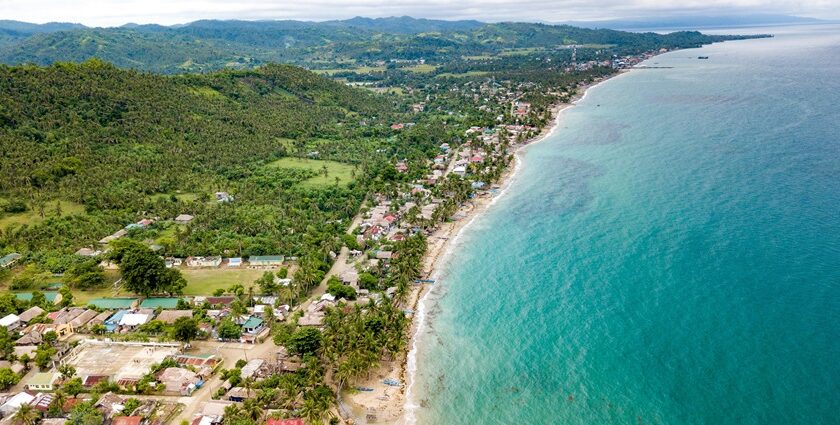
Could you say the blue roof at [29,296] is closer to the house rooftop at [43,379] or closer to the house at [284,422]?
the house rooftop at [43,379]

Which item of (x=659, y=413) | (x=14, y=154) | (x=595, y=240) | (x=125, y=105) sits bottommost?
(x=659, y=413)

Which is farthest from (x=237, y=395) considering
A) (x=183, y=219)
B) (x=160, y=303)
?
(x=183, y=219)

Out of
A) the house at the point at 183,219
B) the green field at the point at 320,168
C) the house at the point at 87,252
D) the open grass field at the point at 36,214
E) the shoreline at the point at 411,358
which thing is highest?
the green field at the point at 320,168

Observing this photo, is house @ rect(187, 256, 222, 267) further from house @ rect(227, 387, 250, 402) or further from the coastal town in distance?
house @ rect(227, 387, 250, 402)

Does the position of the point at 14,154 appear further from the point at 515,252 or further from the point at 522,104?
the point at 522,104

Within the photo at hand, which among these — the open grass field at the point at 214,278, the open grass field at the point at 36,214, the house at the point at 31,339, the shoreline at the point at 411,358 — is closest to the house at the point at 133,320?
the open grass field at the point at 214,278

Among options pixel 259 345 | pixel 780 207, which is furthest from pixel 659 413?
pixel 780 207

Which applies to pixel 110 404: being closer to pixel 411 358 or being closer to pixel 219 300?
pixel 219 300
